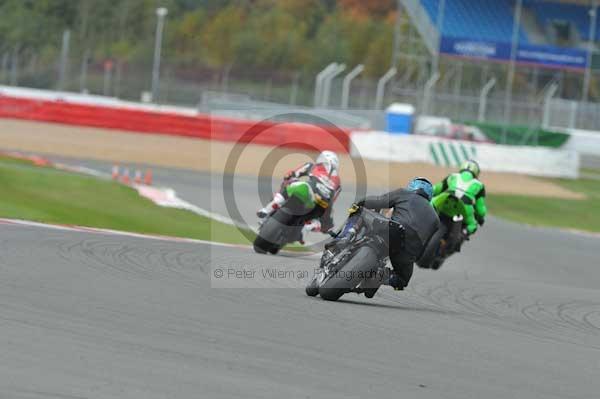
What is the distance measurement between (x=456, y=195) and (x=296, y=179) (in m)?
2.70

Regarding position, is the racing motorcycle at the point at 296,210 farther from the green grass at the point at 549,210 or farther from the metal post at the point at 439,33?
the metal post at the point at 439,33

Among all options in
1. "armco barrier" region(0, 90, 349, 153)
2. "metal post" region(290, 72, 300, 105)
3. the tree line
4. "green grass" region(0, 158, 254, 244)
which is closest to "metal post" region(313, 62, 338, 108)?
"metal post" region(290, 72, 300, 105)

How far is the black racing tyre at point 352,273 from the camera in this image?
375 inches

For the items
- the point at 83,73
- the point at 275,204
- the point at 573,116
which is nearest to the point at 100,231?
the point at 275,204

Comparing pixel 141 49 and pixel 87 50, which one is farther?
pixel 87 50

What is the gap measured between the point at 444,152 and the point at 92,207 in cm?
1818

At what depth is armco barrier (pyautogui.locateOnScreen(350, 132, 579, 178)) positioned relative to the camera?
Result: 33750mm

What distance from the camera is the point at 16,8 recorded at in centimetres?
6581

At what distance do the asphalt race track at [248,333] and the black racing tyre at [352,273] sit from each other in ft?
0.43

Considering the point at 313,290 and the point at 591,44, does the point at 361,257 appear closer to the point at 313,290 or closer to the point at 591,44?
the point at 313,290

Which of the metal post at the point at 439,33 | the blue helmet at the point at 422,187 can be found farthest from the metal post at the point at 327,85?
the blue helmet at the point at 422,187

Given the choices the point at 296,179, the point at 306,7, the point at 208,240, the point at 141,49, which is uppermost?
the point at 306,7

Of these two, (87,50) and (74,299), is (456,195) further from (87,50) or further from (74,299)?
(87,50)

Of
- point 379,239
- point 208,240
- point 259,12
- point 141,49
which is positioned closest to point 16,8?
point 141,49
